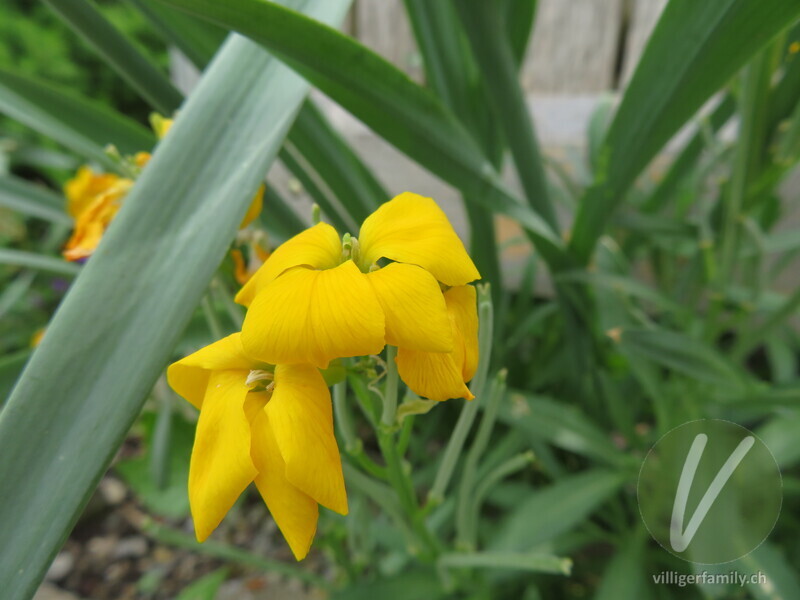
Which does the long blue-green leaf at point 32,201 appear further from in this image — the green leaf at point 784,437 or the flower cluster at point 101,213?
the green leaf at point 784,437

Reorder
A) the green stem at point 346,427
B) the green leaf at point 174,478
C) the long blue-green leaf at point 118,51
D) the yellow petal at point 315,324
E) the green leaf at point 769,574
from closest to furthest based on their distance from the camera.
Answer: the yellow petal at point 315,324
the green stem at point 346,427
the long blue-green leaf at point 118,51
the green leaf at point 769,574
the green leaf at point 174,478

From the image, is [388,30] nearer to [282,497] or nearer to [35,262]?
[35,262]

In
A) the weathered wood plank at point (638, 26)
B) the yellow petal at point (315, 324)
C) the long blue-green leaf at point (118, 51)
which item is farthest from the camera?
the weathered wood plank at point (638, 26)

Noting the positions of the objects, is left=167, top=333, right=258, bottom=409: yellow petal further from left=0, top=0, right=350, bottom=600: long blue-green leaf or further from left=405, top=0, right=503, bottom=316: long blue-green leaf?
left=405, top=0, right=503, bottom=316: long blue-green leaf

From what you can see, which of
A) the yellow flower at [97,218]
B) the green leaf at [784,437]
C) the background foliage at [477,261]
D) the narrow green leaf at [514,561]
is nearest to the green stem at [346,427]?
the background foliage at [477,261]

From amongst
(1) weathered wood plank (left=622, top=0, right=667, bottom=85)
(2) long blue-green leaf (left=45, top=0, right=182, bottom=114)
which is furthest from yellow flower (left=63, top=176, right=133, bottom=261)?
(1) weathered wood plank (left=622, top=0, right=667, bottom=85)

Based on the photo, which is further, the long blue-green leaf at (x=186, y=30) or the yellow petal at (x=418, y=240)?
the long blue-green leaf at (x=186, y=30)

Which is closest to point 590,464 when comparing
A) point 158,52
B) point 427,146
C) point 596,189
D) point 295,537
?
point 596,189

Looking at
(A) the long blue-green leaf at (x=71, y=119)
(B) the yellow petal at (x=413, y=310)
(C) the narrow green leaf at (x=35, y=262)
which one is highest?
(B) the yellow petal at (x=413, y=310)
